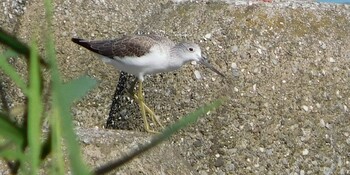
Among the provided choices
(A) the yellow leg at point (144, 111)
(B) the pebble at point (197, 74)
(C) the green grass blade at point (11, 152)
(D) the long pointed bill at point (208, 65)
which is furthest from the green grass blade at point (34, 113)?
(B) the pebble at point (197, 74)

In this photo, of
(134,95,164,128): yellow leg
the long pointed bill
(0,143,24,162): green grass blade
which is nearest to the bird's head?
the long pointed bill

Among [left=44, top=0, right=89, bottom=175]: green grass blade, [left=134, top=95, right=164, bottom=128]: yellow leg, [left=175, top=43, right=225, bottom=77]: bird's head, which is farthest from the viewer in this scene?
[left=134, top=95, right=164, bottom=128]: yellow leg

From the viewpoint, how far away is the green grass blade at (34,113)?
27.7 inches

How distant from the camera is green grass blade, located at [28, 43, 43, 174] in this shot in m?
0.70

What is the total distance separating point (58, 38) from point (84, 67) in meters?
0.31

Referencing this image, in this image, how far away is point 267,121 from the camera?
6.21 meters

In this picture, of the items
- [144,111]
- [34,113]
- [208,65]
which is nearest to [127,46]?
[144,111]

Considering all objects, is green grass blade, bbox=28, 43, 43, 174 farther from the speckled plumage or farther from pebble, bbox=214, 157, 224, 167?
the speckled plumage

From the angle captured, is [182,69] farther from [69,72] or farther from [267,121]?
[69,72]

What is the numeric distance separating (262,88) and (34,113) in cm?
559

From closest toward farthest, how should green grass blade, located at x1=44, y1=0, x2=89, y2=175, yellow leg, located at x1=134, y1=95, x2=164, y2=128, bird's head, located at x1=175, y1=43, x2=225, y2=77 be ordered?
green grass blade, located at x1=44, y1=0, x2=89, y2=175 → bird's head, located at x1=175, y1=43, x2=225, y2=77 → yellow leg, located at x1=134, y1=95, x2=164, y2=128

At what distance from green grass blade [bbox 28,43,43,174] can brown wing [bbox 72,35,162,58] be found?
5.63 metres

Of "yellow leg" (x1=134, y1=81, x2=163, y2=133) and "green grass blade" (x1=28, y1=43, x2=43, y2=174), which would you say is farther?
"yellow leg" (x1=134, y1=81, x2=163, y2=133)

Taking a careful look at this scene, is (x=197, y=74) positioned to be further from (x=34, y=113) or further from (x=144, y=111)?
(x=34, y=113)
